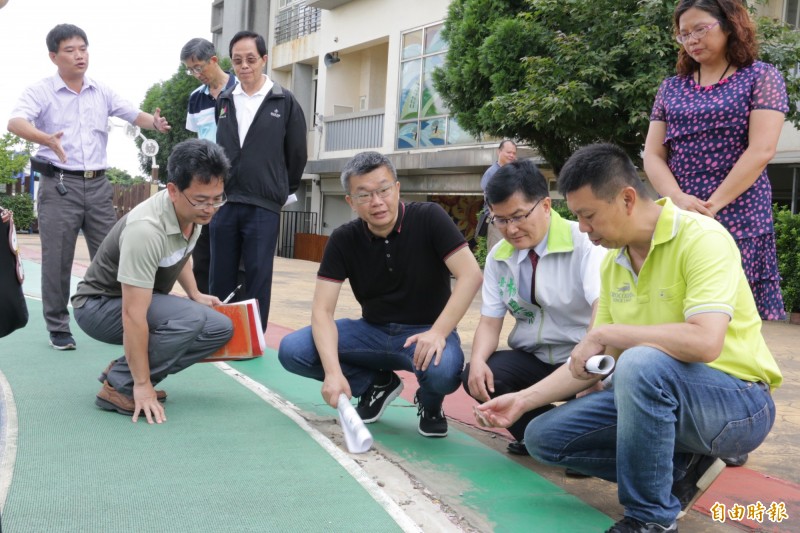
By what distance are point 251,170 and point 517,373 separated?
2.55 metres

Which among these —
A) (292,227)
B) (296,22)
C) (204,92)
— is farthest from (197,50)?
(296,22)

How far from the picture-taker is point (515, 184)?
296 centimetres

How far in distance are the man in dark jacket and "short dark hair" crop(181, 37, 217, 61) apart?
0.76 feet

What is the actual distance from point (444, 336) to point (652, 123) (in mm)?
1159

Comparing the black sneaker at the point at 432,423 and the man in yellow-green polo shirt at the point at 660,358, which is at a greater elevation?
the man in yellow-green polo shirt at the point at 660,358

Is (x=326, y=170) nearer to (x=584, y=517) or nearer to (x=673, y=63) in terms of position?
(x=673, y=63)

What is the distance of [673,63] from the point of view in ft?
29.9

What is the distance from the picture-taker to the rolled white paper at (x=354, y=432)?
10.1 ft

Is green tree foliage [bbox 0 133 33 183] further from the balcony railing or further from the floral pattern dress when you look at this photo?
the floral pattern dress

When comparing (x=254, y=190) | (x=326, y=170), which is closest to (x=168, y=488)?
(x=254, y=190)

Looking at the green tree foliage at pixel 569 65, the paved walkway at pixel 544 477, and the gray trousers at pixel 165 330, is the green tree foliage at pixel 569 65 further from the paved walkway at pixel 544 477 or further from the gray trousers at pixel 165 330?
the gray trousers at pixel 165 330

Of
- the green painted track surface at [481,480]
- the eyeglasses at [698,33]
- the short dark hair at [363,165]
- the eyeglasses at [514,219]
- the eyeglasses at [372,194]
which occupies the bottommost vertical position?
the green painted track surface at [481,480]

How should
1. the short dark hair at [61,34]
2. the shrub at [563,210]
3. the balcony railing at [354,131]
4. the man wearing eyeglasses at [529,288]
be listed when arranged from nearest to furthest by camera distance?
the man wearing eyeglasses at [529,288] < the short dark hair at [61,34] < the shrub at [563,210] < the balcony railing at [354,131]

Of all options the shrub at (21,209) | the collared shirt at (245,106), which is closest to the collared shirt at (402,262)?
the collared shirt at (245,106)
